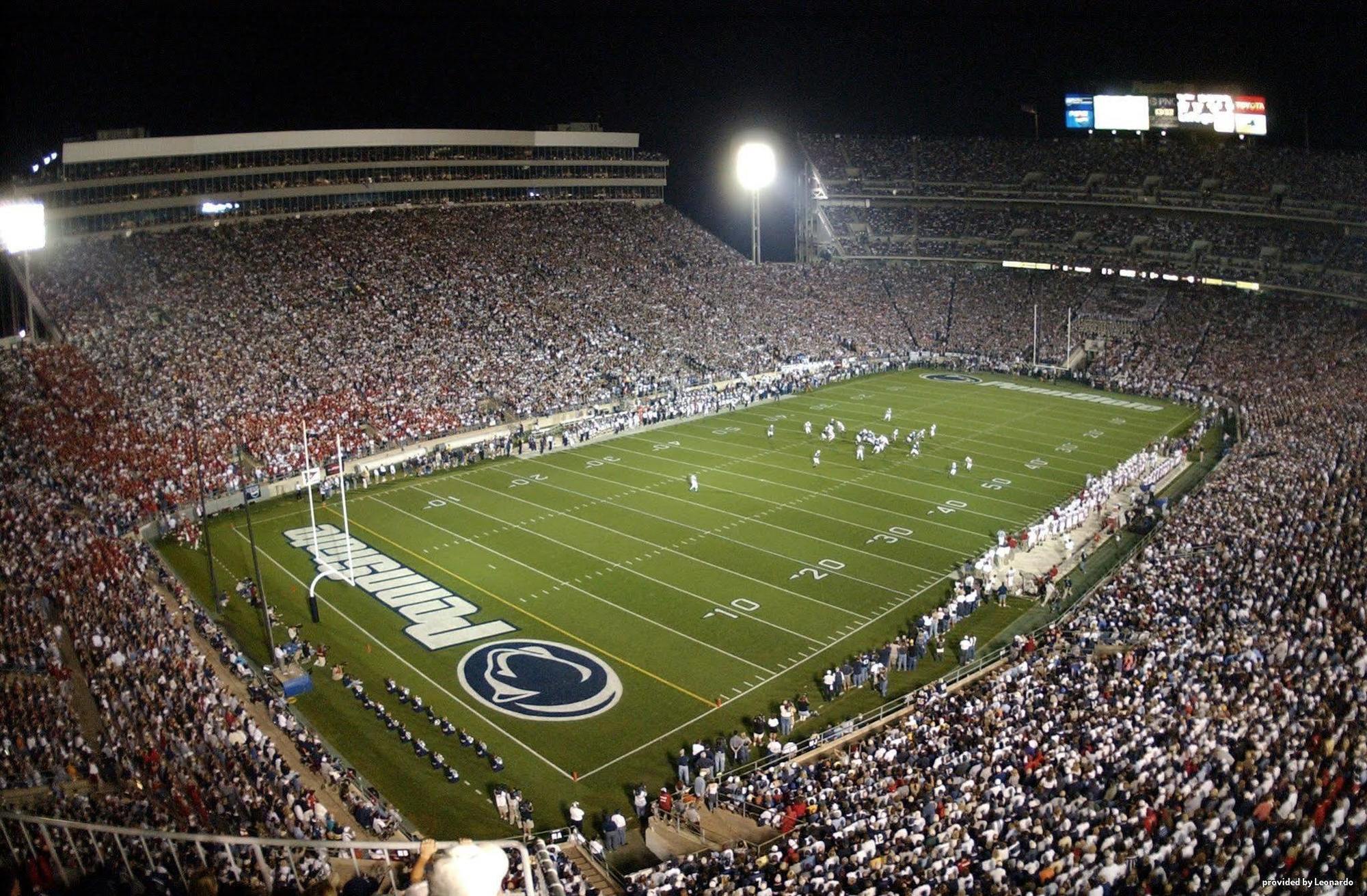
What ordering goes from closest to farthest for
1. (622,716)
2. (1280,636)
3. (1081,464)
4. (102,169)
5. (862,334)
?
(1280,636), (622,716), (1081,464), (102,169), (862,334)

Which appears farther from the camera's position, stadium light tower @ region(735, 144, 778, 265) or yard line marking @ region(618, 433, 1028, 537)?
stadium light tower @ region(735, 144, 778, 265)

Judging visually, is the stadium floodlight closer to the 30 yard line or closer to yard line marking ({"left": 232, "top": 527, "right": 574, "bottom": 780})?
the 30 yard line

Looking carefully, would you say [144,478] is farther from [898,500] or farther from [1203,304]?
[1203,304]

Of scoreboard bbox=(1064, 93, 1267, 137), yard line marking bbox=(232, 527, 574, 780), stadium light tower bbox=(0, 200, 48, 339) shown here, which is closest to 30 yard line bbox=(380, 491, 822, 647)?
yard line marking bbox=(232, 527, 574, 780)

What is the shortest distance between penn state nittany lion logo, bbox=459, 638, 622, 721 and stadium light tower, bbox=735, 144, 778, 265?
153ft

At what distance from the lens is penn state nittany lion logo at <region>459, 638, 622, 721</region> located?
18.7 meters

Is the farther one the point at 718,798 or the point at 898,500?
the point at 898,500

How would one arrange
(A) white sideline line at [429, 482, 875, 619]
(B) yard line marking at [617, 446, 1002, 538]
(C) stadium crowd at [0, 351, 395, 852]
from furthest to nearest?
(B) yard line marking at [617, 446, 1002, 538] < (A) white sideline line at [429, 482, 875, 619] < (C) stadium crowd at [0, 351, 395, 852]

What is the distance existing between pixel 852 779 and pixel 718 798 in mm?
2038

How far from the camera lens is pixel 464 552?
86.8ft

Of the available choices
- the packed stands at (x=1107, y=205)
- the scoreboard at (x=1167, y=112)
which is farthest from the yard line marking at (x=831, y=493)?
the scoreboard at (x=1167, y=112)

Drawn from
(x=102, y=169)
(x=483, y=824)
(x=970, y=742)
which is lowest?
(x=483, y=824)

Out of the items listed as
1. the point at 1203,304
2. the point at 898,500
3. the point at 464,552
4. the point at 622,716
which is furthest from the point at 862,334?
the point at 622,716

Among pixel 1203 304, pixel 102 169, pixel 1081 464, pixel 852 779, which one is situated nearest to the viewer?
pixel 852 779
